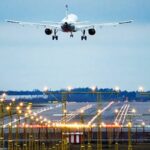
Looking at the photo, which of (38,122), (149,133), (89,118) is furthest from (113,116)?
(149,133)

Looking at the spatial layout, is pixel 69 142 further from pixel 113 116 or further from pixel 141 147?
pixel 113 116

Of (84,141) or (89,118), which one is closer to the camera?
(84,141)

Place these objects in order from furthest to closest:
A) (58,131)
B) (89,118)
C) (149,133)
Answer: (89,118) < (58,131) < (149,133)

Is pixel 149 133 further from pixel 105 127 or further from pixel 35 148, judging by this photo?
pixel 35 148

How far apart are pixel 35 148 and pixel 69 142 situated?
173 inches

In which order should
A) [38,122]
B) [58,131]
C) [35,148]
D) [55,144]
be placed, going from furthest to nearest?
1. [38,122]
2. [58,131]
3. [55,144]
4. [35,148]

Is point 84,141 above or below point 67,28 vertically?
below

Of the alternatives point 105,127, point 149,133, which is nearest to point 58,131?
point 105,127

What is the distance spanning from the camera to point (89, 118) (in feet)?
496

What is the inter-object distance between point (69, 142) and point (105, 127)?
1167 inches

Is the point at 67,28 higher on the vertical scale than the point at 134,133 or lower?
higher

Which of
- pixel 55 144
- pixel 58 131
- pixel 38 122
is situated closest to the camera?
pixel 55 144

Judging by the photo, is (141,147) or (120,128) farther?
(120,128)

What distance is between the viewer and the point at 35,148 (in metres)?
92.6
